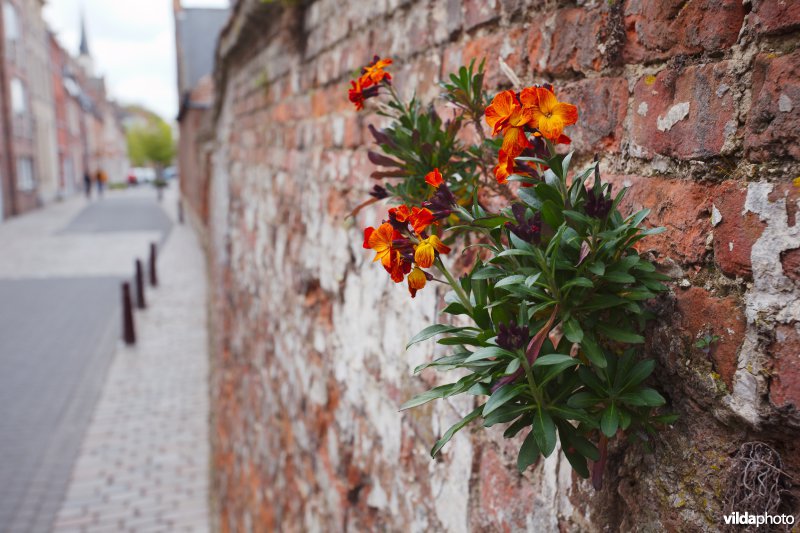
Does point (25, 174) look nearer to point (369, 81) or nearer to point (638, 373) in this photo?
point (369, 81)

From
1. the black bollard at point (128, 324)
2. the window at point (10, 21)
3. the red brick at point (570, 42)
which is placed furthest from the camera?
the window at point (10, 21)

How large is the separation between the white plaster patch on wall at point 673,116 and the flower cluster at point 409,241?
316 mm

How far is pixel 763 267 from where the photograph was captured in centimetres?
79

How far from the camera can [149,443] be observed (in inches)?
284

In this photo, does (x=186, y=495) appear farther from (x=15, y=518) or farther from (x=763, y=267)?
(x=763, y=267)

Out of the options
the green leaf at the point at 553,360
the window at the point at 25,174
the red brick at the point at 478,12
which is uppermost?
the red brick at the point at 478,12

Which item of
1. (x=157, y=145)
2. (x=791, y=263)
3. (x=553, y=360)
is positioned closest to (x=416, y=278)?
(x=553, y=360)

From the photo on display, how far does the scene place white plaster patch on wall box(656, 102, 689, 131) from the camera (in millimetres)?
911

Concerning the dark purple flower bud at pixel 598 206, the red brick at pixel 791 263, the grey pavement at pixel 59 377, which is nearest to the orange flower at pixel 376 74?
the dark purple flower bud at pixel 598 206

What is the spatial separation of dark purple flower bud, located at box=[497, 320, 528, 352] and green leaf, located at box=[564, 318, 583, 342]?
0.05 meters

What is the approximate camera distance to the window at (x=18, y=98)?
81.2ft

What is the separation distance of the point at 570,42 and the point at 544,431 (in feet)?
2.15

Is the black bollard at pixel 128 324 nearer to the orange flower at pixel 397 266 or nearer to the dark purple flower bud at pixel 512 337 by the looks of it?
the orange flower at pixel 397 266

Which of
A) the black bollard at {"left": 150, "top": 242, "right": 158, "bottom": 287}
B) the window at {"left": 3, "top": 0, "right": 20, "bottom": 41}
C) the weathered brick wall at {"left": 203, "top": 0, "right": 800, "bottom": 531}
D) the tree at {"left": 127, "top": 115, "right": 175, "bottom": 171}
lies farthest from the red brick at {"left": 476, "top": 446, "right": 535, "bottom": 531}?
the tree at {"left": 127, "top": 115, "right": 175, "bottom": 171}
